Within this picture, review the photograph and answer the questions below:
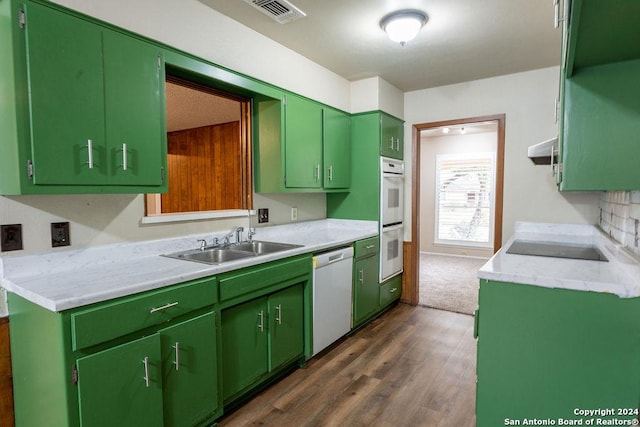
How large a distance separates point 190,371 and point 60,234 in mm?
958

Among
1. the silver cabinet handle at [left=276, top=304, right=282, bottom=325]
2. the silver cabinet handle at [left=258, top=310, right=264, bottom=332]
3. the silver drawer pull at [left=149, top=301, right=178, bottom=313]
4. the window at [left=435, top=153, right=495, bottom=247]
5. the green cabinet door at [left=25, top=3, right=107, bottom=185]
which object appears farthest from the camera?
the window at [left=435, top=153, right=495, bottom=247]

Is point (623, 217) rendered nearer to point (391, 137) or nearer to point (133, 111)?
point (391, 137)

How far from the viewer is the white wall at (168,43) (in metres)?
1.73

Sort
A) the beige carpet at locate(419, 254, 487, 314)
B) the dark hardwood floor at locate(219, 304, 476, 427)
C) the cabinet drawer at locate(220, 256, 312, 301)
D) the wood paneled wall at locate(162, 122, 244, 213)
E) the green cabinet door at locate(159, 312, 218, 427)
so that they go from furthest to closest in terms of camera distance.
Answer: the beige carpet at locate(419, 254, 487, 314), the wood paneled wall at locate(162, 122, 244, 213), the dark hardwood floor at locate(219, 304, 476, 427), the cabinet drawer at locate(220, 256, 312, 301), the green cabinet door at locate(159, 312, 218, 427)

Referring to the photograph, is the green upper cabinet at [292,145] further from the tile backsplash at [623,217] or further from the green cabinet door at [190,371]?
the tile backsplash at [623,217]

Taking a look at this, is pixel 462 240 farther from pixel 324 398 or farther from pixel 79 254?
pixel 79 254

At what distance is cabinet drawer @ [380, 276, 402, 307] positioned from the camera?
12.3ft

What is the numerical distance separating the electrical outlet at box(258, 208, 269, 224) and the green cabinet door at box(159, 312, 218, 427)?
1230mm

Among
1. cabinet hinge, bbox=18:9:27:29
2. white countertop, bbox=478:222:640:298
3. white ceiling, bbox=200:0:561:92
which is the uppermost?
white ceiling, bbox=200:0:561:92

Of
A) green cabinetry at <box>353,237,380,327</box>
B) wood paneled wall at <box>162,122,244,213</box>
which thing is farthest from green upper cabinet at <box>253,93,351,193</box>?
green cabinetry at <box>353,237,380,327</box>

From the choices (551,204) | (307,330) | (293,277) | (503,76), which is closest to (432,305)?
(551,204)

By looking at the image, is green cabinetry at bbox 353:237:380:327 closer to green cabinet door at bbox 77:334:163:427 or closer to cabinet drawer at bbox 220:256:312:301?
cabinet drawer at bbox 220:256:312:301

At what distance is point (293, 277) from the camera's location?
2451 millimetres

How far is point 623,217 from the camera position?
2.08m
